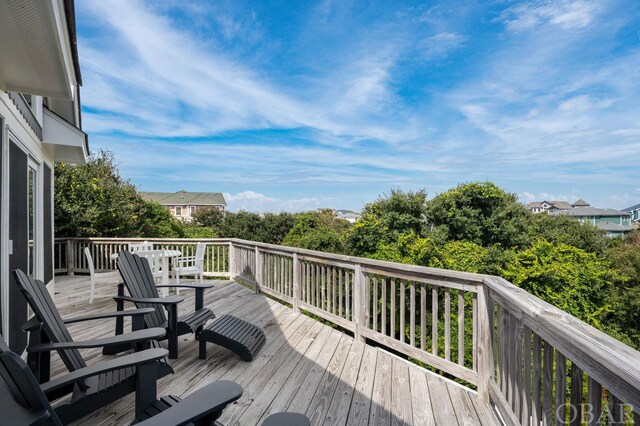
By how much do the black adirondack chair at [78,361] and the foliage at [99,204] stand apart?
8592 mm

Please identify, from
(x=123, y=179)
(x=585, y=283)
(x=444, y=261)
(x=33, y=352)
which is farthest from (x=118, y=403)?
(x=123, y=179)

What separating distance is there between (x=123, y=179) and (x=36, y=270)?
9.49 m

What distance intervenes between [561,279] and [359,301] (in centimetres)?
649

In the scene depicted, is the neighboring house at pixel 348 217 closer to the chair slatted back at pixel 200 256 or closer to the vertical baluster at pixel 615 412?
the chair slatted back at pixel 200 256

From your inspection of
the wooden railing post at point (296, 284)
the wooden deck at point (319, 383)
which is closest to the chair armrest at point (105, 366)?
the wooden deck at point (319, 383)

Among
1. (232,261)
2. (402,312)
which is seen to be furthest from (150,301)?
(232,261)

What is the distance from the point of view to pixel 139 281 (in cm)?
336

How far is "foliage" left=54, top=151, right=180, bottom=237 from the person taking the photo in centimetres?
934

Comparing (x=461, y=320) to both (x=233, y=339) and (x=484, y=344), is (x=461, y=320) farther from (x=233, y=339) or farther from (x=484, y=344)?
(x=233, y=339)

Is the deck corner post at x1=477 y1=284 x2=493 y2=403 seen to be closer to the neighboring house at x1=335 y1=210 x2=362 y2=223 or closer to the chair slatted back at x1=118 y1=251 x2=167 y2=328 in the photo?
the chair slatted back at x1=118 y1=251 x2=167 y2=328

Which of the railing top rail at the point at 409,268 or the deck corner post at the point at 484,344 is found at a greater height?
the railing top rail at the point at 409,268

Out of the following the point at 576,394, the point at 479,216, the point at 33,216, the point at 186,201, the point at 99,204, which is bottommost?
the point at 576,394

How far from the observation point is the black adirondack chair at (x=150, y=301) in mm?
3106

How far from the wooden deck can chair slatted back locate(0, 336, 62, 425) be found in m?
1.34
